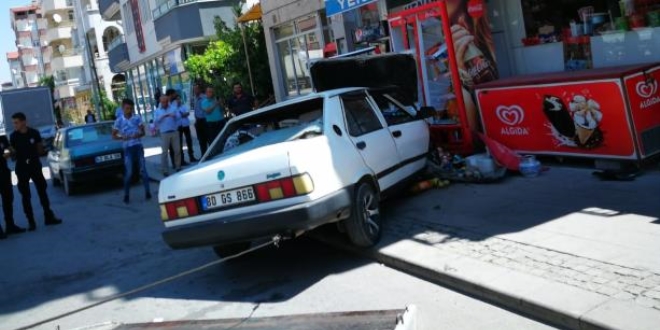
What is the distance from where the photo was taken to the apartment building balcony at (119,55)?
3623cm

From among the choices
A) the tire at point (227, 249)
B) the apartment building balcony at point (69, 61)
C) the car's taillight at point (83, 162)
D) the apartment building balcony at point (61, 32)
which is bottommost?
the tire at point (227, 249)

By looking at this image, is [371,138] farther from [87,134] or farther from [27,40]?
[27,40]

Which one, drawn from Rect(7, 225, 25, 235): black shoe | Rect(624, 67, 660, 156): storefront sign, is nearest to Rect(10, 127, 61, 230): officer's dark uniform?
Rect(7, 225, 25, 235): black shoe

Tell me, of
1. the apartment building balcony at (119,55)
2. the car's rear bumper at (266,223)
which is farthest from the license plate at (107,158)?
the apartment building balcony at (119,55)

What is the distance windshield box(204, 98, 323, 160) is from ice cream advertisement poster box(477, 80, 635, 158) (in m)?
3.04

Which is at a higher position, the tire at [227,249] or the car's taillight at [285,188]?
the car's taillight at [285,188]

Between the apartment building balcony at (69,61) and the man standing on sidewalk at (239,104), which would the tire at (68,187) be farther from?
the apartment building balcony at (69,61)

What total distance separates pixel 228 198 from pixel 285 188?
0.57 meters

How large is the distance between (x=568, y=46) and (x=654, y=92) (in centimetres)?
223

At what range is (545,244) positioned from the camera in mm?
5465

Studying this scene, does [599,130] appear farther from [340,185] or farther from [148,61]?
[148,61]

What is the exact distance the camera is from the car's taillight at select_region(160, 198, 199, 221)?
19.4 ft

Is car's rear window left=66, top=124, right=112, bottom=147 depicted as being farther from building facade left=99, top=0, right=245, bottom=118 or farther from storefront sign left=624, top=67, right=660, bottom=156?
storefront sign left=624, top=67, right=660, bottom=156

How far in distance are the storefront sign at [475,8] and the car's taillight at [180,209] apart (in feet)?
17.3
